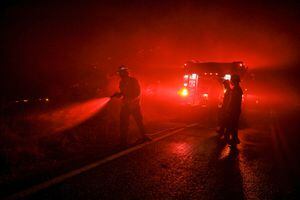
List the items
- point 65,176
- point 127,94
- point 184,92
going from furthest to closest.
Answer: point 184,92 < point 127,94 < point 65,176

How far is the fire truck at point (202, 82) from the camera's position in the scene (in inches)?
590

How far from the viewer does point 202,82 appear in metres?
15.3

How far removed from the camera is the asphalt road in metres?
3.93

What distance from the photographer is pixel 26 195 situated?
142 inches

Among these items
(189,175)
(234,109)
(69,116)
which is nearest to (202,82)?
(234,109)

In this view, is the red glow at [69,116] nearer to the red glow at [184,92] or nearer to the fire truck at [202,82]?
the red glow at [184,92]

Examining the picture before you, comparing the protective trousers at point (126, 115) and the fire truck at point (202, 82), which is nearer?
the protective trousers at point (126, 115)

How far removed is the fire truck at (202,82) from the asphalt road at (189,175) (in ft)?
25.3

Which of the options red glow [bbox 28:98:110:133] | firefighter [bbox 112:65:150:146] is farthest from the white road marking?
red glow [bbox 28:98:110:133]

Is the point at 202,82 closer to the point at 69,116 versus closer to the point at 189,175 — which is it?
the point at 69,116

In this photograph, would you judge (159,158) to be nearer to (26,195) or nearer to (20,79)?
(26,195)

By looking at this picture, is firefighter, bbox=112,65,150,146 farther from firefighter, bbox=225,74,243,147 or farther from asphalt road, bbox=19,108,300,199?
firefighter, bbox=225,74,243,147

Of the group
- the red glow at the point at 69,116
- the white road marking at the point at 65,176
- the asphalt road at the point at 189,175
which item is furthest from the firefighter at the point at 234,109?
the red glow at the point at 69,116

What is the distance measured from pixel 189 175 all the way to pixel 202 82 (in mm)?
10873
